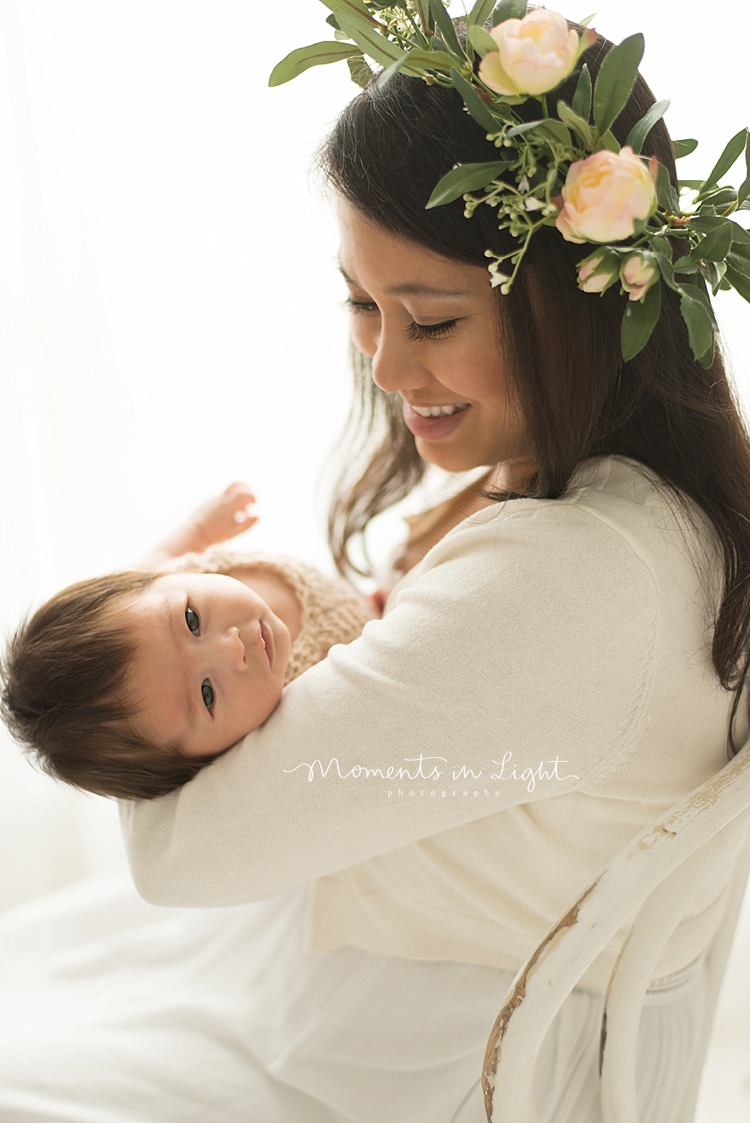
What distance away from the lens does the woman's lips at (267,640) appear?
113 centimetres

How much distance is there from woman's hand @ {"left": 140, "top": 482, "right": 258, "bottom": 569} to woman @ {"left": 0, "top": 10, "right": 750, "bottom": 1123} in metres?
0.45

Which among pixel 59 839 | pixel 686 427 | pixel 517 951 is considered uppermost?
pixel 686 427

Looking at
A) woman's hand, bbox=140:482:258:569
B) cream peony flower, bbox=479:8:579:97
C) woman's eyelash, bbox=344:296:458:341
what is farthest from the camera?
woman's hand, bbox=140:482:258:569

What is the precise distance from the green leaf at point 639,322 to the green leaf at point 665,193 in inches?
3.5

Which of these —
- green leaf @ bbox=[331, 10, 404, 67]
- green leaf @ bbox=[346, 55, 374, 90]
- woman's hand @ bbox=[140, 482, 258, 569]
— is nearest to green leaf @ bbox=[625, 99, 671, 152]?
green leaf @ bbox=[331, 10, 404, 67]

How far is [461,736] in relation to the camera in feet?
2.67

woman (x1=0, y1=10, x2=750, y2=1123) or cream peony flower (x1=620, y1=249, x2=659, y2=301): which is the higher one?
cream peony flower (x1=620, y1=249, x2=659, y2=301)

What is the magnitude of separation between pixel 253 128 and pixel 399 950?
5.47 ft

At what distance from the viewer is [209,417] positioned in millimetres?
2121

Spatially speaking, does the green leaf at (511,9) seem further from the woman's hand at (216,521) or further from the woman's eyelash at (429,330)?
the woman's hand at (216,521)

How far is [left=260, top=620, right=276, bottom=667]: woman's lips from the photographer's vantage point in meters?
1.13

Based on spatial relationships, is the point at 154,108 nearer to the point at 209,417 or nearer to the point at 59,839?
the point at 209,417

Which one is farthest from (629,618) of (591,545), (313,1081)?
(313,1081)

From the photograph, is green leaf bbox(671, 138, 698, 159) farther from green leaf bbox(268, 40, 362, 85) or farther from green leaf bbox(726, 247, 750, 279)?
green leaf bbox(268, 40, 362, 85)
